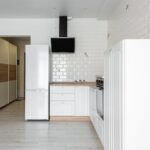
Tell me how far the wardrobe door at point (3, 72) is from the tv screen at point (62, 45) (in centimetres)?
224

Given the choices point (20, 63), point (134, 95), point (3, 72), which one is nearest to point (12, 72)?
point (20, 63)

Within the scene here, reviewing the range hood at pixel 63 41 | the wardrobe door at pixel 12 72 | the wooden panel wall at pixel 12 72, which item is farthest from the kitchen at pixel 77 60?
the wooden panel wall at pixel 12 72

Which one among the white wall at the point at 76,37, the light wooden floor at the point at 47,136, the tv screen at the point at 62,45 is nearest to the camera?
the light wooden floor at the point at 47,136

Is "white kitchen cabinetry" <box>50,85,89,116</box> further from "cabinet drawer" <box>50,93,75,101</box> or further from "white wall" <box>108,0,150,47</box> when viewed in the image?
"white wall" <box>108,0,150,47</box>

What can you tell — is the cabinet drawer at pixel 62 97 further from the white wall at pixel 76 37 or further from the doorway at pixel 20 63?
the doorway at pixel 20 63

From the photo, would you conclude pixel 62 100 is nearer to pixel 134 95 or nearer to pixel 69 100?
pixel 69 100

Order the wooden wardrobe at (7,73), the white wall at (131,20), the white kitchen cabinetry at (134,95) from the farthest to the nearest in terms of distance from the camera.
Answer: the wooden wardrobe at (7,73), the white wall at (131,20), the white kitchen cabinetry at (134,95)

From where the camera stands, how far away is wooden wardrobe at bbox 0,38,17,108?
7371mm

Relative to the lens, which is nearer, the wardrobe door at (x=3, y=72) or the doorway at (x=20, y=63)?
the wardrobe door at (x=3, y=72)

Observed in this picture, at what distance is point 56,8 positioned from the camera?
5.36 m

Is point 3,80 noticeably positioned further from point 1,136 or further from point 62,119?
point 1,136

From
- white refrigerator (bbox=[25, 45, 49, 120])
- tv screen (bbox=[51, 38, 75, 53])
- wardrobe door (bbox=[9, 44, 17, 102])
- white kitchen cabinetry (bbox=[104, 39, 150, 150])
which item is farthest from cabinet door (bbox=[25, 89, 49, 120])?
white kitchen cabinetry (bbox=[104, 39, 150, 150])

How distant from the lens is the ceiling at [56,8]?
4887 mm

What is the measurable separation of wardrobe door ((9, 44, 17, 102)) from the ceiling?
2762 millimetres
